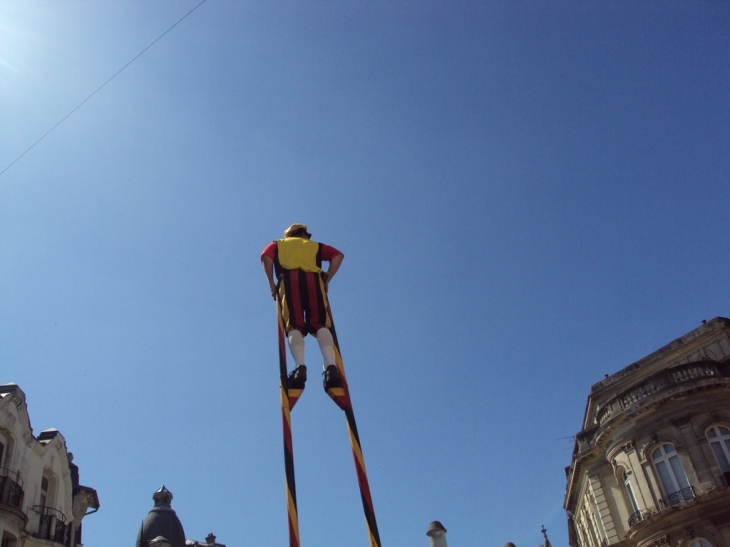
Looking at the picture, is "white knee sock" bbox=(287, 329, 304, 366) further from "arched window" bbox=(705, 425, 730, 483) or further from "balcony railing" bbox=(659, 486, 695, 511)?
"arched window" bbox=(705, 425, 730, 483)

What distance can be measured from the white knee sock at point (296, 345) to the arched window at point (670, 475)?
22.9 m

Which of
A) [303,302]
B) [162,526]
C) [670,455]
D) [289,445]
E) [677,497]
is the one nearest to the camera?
[289,445]

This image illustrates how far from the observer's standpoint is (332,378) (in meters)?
8.50

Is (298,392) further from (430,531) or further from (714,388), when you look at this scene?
(714,388)

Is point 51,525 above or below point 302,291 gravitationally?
above

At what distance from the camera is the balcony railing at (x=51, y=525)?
2456cm

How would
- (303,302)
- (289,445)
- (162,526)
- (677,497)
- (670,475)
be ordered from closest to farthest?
(289,445)
(303,302)
(677,497)
(670,475)
(162,526)

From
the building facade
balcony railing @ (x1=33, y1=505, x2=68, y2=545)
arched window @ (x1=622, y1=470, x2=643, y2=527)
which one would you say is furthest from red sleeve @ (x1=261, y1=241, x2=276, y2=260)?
arched window @ (x1=622, y1=470, x2=643, y2=527)

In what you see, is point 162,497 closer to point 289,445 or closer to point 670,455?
point 670,455

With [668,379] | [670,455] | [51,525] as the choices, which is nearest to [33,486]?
[51,525]

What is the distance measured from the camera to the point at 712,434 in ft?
88.0

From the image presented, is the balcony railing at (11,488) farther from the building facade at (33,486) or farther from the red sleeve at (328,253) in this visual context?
the red sleeve at (328,253)

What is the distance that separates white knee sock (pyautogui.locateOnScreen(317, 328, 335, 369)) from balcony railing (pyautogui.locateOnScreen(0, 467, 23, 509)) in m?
18.2

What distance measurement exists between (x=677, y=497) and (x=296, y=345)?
23266mm
